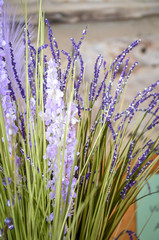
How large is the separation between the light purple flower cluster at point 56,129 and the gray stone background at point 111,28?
0.54 meters

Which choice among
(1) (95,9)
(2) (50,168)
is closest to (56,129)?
(2) (50,168)

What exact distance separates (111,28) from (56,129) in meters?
0.67

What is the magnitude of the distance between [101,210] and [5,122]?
0.53 feet

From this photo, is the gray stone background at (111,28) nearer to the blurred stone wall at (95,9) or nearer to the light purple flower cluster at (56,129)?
the blurred stone wall at (95,9)

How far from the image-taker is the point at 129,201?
0.50 meters

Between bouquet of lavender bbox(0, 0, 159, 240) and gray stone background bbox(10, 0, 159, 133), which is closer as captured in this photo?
bouquet of lavender bbox(0, 0, 159, 240)

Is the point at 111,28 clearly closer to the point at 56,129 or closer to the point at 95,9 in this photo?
the point at 95,9

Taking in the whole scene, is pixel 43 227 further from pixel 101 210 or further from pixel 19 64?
pixel 19 64

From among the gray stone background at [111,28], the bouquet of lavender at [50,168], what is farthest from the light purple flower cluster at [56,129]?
the gray stone background at [111,28]

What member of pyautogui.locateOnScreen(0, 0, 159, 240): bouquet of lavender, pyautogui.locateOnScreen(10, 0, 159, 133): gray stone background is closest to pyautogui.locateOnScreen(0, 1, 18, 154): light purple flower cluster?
pyautogui.locateOnScreen(0, 0, 159, 240): bouquet of lavender

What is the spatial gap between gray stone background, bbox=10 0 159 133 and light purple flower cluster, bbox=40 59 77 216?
→ 0.54 m

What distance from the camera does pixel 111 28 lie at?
104 centimetres

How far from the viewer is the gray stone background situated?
1.00m

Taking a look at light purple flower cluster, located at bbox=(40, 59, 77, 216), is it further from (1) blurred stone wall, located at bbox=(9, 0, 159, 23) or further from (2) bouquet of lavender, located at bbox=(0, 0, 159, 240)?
(1) blurred stone wall, located at bbox=(9, 0, 159, 23)
